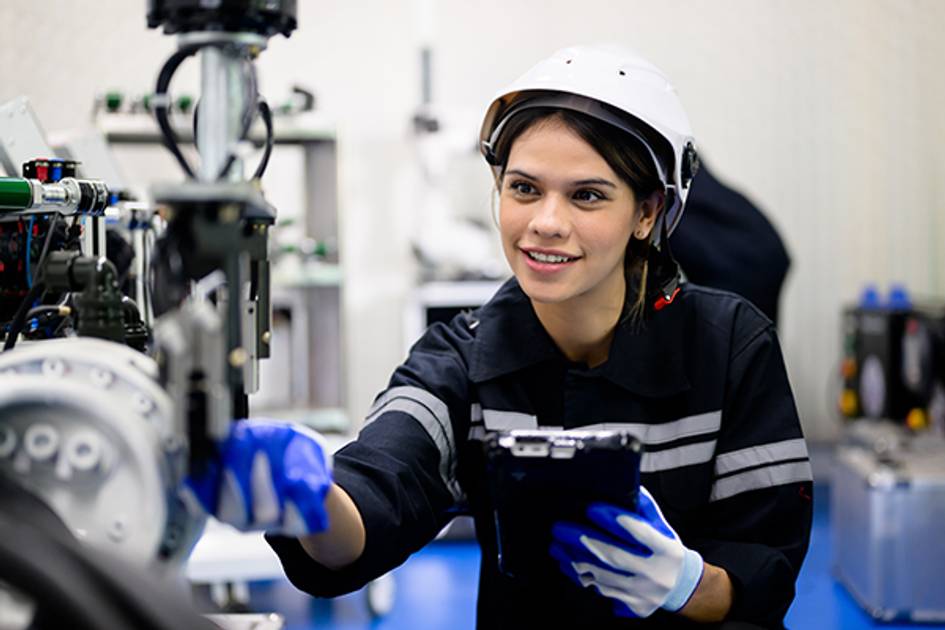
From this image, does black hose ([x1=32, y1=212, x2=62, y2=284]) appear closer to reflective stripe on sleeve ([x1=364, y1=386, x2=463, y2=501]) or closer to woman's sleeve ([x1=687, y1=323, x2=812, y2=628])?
reflective stripe on sleeve ([x1=364, y1=386, x2=463, y2=501])

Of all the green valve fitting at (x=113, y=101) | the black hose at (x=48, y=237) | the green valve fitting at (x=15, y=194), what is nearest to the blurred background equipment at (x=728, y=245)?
the green valve fitting at (x=113, y=101)

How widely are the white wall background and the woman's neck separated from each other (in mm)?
2595

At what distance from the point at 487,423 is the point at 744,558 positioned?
0.37 metres

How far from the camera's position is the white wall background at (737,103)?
4059mm

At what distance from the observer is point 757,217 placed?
342 centimetres

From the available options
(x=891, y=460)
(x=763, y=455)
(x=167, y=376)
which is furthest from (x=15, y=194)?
(x=891, y=460)

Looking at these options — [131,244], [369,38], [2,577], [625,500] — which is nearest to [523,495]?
[625,500]

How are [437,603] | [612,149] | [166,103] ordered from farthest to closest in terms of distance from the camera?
[437,603], [612,149], [166,103]

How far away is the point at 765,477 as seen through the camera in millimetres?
1383

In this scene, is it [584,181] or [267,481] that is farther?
[584,181]

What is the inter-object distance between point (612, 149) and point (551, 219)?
0.12 m

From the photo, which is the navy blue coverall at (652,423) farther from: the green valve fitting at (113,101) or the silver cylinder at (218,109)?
the green valve fitting at (113,101)

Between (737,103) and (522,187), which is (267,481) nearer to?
(522,187)

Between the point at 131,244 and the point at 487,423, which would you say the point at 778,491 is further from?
the point at 131,244
